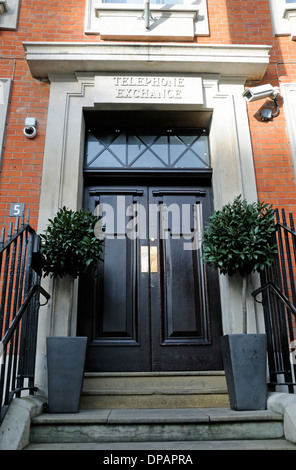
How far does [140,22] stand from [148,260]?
2.67 metres

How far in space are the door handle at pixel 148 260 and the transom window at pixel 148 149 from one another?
881 mm

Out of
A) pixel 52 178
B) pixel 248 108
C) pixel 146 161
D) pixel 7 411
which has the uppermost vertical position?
pixel 248 108

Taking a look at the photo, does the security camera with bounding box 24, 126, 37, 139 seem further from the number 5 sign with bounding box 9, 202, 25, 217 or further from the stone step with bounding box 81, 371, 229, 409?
the stone step with bounding box 81, 371, 229, 409

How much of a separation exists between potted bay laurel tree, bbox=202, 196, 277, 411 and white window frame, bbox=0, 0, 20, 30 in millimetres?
3237

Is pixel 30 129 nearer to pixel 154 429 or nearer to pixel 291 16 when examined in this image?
pixel 154 429

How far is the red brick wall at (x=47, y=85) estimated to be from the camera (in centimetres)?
407

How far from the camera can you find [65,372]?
118 inches

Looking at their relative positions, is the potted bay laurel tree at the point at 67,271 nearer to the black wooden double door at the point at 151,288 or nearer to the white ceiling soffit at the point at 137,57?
the black wooden double door at the point at 151,288

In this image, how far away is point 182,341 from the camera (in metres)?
3.92

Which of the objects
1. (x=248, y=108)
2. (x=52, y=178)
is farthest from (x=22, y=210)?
(x=248, y=108)

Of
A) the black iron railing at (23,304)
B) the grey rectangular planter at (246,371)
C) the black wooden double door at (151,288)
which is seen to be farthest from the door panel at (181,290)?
the black iron railing at (23,304)

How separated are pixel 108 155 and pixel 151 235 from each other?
1.00 m
